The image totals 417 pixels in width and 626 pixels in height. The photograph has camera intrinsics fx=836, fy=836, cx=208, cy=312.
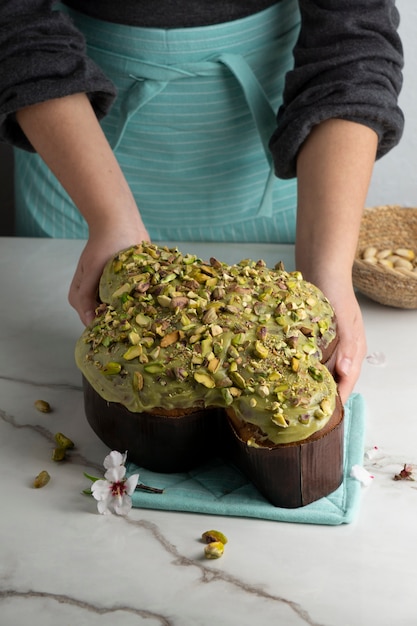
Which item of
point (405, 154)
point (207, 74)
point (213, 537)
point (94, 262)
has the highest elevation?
point (207, 74)

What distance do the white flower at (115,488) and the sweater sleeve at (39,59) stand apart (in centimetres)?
53

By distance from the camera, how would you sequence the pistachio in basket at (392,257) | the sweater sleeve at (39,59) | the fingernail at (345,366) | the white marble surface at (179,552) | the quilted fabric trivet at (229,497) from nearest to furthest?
the white marble surface at (179,552) < the quilted fabric trivet at (229,497) < the fingernail at (345,366) < the sweater sleeve at (39,59) < the pistachio in basket at (392,257)

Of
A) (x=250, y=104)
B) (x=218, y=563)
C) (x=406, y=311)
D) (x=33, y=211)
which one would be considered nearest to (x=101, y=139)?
(x=250, y=104)

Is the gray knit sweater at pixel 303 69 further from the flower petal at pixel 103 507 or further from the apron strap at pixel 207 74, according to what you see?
the flower petal at pixel 103 507

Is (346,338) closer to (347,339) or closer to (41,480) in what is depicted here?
(347,339)

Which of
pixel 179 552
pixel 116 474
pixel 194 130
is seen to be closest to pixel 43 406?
pixel 116 474

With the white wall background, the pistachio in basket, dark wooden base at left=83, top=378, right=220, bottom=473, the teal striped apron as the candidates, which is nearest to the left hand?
dark wooden base at left=83, top=378, right=220, bottom=473

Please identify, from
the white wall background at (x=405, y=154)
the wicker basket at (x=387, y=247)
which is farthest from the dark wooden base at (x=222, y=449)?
the white wall background at (x=405, y=154)

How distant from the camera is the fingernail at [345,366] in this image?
936 mm

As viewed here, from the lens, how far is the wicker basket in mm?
1196

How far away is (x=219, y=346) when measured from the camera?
82 cm

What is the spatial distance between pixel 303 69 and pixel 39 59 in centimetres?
37

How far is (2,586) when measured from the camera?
0.76 meters

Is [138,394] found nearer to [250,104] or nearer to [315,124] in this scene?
[315,124]
